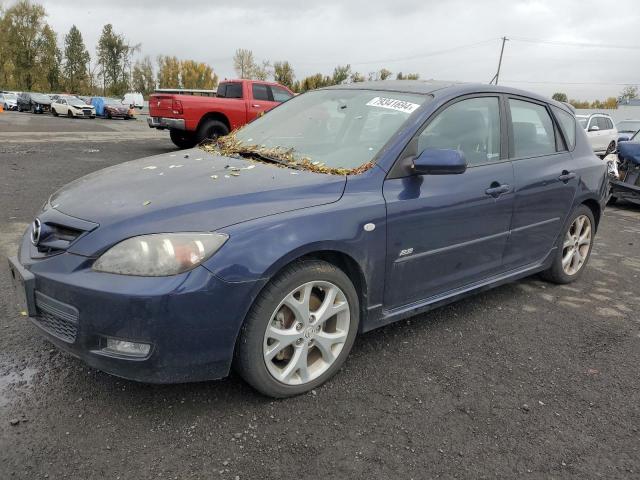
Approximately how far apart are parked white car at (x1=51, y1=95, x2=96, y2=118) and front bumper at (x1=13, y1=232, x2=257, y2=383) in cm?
3523

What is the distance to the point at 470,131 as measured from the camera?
3.48 m

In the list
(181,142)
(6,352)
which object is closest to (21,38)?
(181,142)

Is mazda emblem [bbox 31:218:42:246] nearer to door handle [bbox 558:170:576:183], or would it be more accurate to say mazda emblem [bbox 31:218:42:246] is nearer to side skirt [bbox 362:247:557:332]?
side skirt [bbox 362:247:557:332]

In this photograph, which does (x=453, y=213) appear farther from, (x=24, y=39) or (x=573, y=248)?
(x=24, y=39)

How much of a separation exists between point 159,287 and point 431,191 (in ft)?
5.52

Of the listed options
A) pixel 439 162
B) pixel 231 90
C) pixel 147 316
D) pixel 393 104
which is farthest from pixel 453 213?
pixel 231 90

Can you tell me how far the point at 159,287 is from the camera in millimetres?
2168

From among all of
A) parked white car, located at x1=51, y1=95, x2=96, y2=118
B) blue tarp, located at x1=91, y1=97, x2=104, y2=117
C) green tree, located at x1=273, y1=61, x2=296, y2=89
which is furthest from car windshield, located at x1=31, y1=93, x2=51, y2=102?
green tree, located at x1=273, y1=61, x2=296, y2=89

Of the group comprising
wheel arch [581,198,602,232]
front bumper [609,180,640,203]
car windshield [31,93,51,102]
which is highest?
car windshield [31,93,51,102]

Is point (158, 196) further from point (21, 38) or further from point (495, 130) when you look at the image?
point (21, 38)

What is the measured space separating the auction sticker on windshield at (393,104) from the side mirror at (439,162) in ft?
1.37

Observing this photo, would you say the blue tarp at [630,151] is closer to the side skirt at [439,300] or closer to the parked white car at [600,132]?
the side skirt at [439,300]

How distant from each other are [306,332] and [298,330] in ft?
0.15

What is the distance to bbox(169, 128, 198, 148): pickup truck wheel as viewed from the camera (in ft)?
43.3
